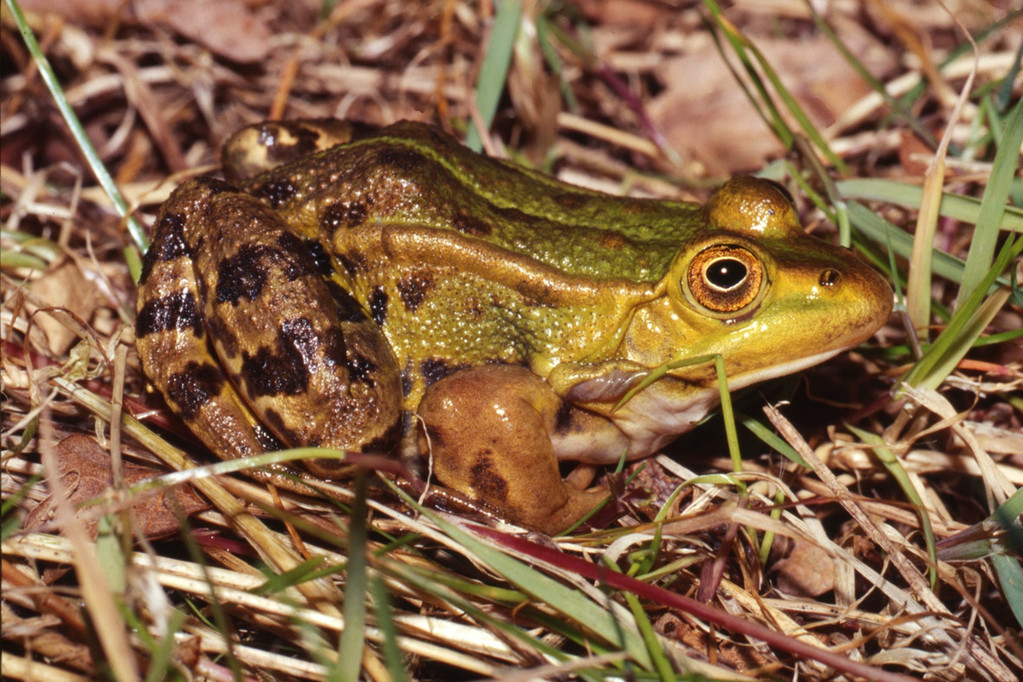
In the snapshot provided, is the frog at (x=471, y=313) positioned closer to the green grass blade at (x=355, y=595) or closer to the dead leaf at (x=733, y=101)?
the green grass blade at (x=355, y=595)

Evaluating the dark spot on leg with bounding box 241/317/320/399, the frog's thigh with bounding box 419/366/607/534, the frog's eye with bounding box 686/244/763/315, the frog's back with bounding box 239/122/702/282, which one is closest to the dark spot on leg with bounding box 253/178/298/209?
the frog's back with bounding box 239/122/702/282

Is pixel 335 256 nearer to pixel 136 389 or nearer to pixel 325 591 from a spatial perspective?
pixel 136 389

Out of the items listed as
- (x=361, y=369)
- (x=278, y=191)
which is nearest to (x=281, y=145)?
(x=278, y=191)

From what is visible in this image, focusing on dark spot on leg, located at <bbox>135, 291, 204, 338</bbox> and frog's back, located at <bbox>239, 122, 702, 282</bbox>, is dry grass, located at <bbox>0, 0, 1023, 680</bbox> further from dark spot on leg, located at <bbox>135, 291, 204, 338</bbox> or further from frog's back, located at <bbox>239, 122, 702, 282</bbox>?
frog's back, located at <bbox>239, 122, 702, 282</bbox>

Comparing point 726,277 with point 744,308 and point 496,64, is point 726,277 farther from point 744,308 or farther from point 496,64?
point 496,64

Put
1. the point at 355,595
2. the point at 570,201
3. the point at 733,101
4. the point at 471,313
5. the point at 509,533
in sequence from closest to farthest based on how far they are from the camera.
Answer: the point at 355,595
the point at 509,533
the point at 471,313
the point at 570,201
the point at 733,101

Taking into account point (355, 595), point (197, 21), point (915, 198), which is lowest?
point (355, 595)
